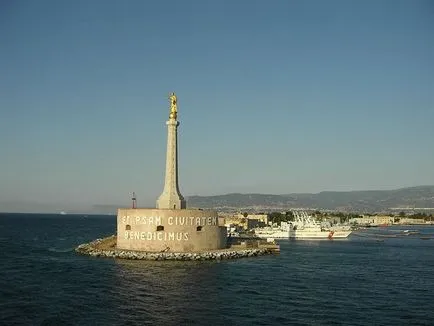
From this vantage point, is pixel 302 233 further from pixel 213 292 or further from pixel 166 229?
pixel 213 292

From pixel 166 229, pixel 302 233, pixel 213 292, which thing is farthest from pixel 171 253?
pixel 302 233

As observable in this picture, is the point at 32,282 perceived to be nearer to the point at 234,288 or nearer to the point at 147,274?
the point at 147,274

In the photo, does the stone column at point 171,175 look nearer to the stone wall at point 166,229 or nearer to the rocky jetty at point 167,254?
the stone wall at point 166,229

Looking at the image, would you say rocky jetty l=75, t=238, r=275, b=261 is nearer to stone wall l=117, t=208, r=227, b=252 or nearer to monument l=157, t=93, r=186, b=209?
stone wall l=117, t=208, r=227, b=252

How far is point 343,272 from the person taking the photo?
42062 millimetres

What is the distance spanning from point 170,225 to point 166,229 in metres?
0.55

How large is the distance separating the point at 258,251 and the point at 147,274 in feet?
59.3

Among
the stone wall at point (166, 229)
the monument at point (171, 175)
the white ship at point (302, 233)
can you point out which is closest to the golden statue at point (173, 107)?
the monument at point (171, 175)

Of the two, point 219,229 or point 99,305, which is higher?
point 219,229

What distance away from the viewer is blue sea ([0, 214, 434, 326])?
2556 cm

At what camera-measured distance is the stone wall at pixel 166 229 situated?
47312mm

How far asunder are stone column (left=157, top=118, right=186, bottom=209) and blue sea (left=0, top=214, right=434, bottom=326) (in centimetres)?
813

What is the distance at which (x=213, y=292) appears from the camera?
31516 millimetres

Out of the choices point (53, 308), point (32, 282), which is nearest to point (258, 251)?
point (32, 282)
